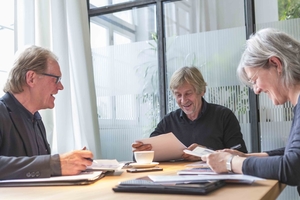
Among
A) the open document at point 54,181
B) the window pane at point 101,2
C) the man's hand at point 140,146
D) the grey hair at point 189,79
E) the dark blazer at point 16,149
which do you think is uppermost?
the window pane at point 101,2

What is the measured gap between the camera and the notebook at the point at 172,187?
36.8 inches

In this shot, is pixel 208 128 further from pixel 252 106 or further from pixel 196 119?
pixel 252 106

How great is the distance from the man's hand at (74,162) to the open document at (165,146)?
25.5 inches

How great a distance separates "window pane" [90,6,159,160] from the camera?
3195 mm

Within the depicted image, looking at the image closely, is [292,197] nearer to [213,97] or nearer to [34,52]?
[213,97]

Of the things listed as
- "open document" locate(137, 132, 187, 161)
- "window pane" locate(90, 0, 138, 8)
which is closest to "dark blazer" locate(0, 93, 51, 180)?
"open document" locate(137, 132, 187, 161)

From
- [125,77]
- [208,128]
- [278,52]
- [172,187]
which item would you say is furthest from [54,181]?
[125,77]

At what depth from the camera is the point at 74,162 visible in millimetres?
1377

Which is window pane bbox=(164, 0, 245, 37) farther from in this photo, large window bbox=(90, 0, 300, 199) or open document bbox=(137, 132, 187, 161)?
open document bbox=(137, 132, 187, 161)

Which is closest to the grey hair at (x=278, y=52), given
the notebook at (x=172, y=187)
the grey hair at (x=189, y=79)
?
the notebook at (x=172, y=187)

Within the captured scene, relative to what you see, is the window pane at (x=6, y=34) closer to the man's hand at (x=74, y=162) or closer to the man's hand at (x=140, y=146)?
the man's hand at (x=140, y=146)

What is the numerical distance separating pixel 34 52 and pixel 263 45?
1115 mm

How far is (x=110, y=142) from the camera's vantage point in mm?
3314

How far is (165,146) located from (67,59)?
3.74 ft
